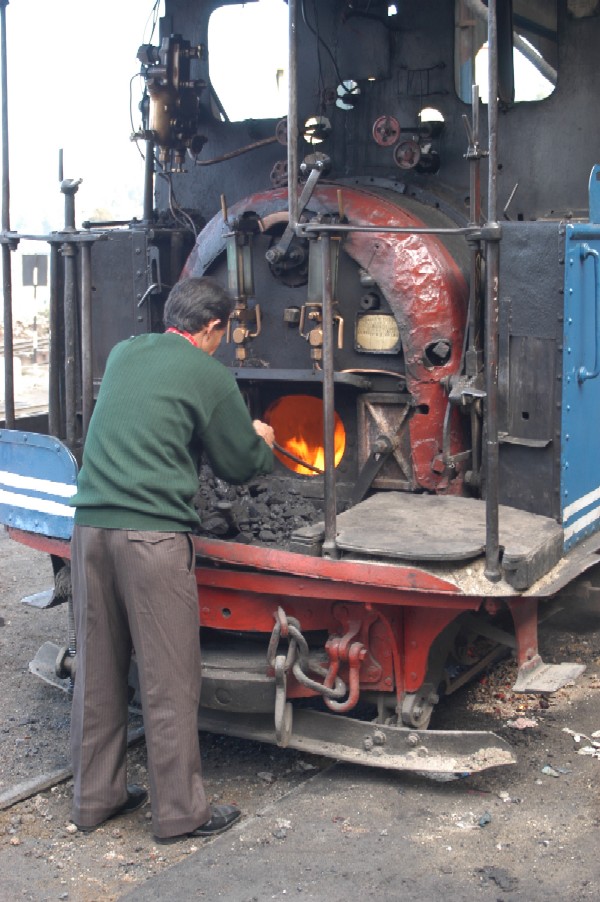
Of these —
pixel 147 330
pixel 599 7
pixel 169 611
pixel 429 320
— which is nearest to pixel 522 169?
pixel 599 7

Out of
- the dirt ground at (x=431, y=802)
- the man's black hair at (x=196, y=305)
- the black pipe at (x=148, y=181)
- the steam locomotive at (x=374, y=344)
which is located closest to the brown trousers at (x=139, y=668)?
the dirt ground at (x=431, y=802)

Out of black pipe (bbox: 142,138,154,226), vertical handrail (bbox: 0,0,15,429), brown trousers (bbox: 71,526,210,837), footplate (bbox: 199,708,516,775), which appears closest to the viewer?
brown trousers (bbox: 71,526,210,837)

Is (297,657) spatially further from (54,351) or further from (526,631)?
(54,351)

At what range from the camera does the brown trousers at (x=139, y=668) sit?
3766 millimetres

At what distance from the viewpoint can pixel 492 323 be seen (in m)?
3.63

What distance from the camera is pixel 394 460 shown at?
15.4ft

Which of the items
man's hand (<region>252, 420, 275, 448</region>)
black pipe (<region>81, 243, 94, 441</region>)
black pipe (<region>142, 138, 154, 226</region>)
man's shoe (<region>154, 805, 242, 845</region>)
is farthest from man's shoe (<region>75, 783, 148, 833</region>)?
black pipe (<region>142, 138, 154, 226</region>)

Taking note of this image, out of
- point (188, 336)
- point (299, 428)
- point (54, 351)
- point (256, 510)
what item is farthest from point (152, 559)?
point (54, 351)

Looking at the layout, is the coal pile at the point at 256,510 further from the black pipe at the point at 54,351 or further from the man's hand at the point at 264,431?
the black pipe at the point at 54,351

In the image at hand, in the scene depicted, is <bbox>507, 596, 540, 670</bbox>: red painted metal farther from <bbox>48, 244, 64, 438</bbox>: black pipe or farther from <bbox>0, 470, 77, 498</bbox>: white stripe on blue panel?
<bbox>48, 244, 64, 438</bbox>: black pipe

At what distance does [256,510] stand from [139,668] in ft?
3.40

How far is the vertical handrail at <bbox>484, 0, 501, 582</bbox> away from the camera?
11.6ft

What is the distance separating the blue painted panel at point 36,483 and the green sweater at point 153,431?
27.7 inches

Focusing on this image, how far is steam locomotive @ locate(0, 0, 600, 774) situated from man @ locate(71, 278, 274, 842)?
1.24ft
